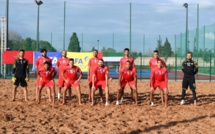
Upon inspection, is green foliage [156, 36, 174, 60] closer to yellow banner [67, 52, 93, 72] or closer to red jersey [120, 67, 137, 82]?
yellow banner [67, 52, 93, 72]

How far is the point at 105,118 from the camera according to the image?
8672 mm

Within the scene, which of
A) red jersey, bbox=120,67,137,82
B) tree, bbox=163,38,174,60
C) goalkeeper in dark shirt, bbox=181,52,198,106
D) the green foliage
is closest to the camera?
red jersey, bbox=120,67,137,82

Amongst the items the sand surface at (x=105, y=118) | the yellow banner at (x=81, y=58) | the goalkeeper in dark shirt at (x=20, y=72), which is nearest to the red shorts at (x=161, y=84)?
the sand surface at (x=105, y=118)

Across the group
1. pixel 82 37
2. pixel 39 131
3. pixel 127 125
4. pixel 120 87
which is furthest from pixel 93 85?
pixel 82 37

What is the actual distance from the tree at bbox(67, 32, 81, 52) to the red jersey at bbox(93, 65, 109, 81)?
58.6ft

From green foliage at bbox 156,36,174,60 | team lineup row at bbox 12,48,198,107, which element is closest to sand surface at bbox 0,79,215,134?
team lineup row at bbox 12,48,198,107

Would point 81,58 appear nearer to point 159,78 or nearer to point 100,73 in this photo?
point 100,73

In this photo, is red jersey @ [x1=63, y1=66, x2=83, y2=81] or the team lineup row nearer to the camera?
the team lineup row

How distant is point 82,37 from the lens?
32.1m

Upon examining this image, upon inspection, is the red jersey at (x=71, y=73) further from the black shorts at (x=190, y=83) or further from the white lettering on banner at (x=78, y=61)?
the white lettering on banner at (x=78, y=61)

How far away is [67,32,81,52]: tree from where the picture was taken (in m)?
29.0

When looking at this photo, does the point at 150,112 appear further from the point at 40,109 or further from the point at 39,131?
the point at 39,131

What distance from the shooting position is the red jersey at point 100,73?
36.5ft

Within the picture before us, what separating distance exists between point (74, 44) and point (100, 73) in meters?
19.4
